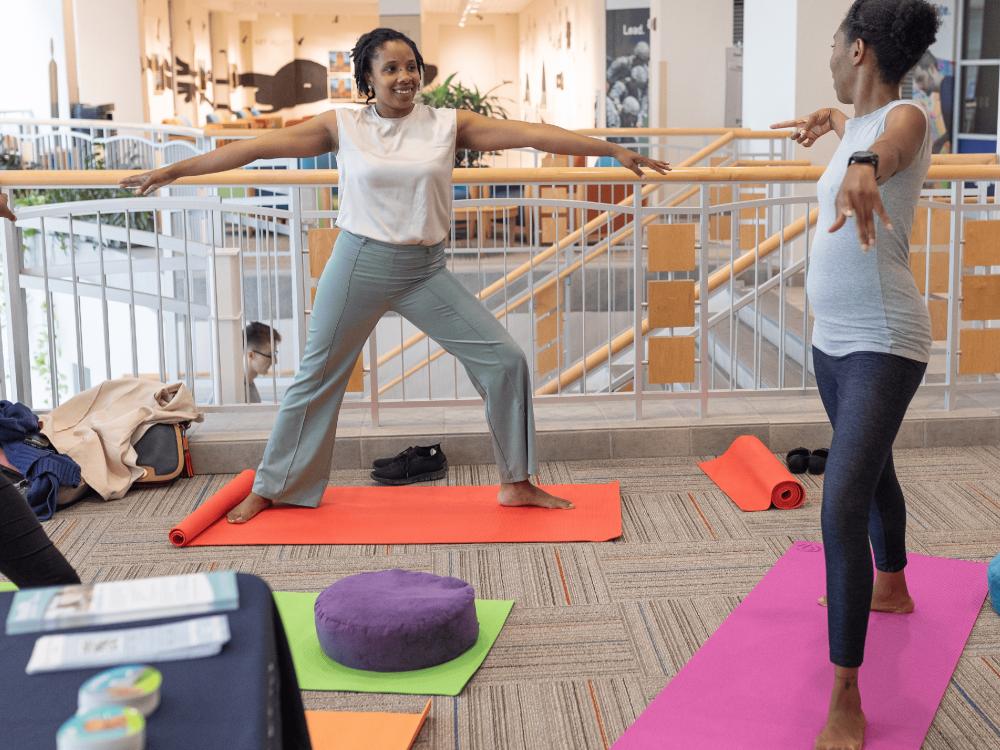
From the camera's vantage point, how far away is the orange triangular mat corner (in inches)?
89.4

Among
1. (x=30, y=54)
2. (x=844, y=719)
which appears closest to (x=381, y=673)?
(x=844, y=719)

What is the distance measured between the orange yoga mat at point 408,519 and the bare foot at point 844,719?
1.32m

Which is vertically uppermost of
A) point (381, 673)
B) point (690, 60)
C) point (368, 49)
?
point (690, 60)

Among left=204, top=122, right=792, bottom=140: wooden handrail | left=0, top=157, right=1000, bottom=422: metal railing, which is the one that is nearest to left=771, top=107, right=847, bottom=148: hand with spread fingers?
left=0, top=157, right=1000, bottom=422: metal railing

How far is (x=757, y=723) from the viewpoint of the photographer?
2.35 metres

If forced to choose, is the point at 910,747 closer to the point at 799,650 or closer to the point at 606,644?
the point at 799,650

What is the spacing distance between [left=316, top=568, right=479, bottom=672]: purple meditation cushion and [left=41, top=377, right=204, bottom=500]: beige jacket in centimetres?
156

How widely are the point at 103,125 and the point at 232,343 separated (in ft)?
17.6

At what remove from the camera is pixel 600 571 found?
3270 millimetres

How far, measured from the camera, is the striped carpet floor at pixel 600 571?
8.00ft

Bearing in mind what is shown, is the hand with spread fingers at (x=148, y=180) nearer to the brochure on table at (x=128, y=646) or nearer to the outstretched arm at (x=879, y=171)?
the outstretched arm at (x=879, y=171)

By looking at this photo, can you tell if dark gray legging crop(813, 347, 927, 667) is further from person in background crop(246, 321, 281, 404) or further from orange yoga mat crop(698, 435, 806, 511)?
person in background crop(246, 321, 281, 404)

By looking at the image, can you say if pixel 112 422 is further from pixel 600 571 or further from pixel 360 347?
pixel 600 571

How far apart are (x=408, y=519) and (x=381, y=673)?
113 cm
